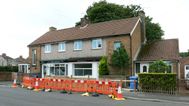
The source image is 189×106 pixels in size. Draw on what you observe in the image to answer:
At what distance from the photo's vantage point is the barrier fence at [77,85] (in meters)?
20.3

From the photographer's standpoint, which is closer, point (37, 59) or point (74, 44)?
point (74, 44)

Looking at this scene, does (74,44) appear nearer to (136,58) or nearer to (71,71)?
(71,71)

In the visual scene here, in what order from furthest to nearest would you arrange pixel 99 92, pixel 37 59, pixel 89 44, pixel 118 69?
pixel 37 59
pixel 89 44
pixel 118 69
pixel 99 92

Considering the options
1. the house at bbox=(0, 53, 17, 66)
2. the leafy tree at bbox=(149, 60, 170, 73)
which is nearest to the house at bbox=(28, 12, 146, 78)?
the leafy tree at bbox=(149, 60, 170, 73)

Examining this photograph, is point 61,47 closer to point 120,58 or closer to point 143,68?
point 120,58

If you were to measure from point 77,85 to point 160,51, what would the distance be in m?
Result: 14.5

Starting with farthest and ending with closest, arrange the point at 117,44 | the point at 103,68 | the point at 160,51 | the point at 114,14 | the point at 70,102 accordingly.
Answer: the point at 114,14 < the point at 117,44 < the point at 160,51 < the point at 103,68 < the point at 70,102

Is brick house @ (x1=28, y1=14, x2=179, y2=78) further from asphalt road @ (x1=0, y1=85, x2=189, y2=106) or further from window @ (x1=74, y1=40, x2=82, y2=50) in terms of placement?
asphalt road @ (x1=0, y1=85, x2=189, y2=106)

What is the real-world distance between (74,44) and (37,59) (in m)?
8.01

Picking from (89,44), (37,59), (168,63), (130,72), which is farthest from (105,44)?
(37,59)

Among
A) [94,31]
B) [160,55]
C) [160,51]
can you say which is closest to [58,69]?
[94,31]

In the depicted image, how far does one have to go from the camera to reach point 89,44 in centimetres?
3728

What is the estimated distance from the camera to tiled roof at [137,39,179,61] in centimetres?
3231

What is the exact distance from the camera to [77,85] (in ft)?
75.3
